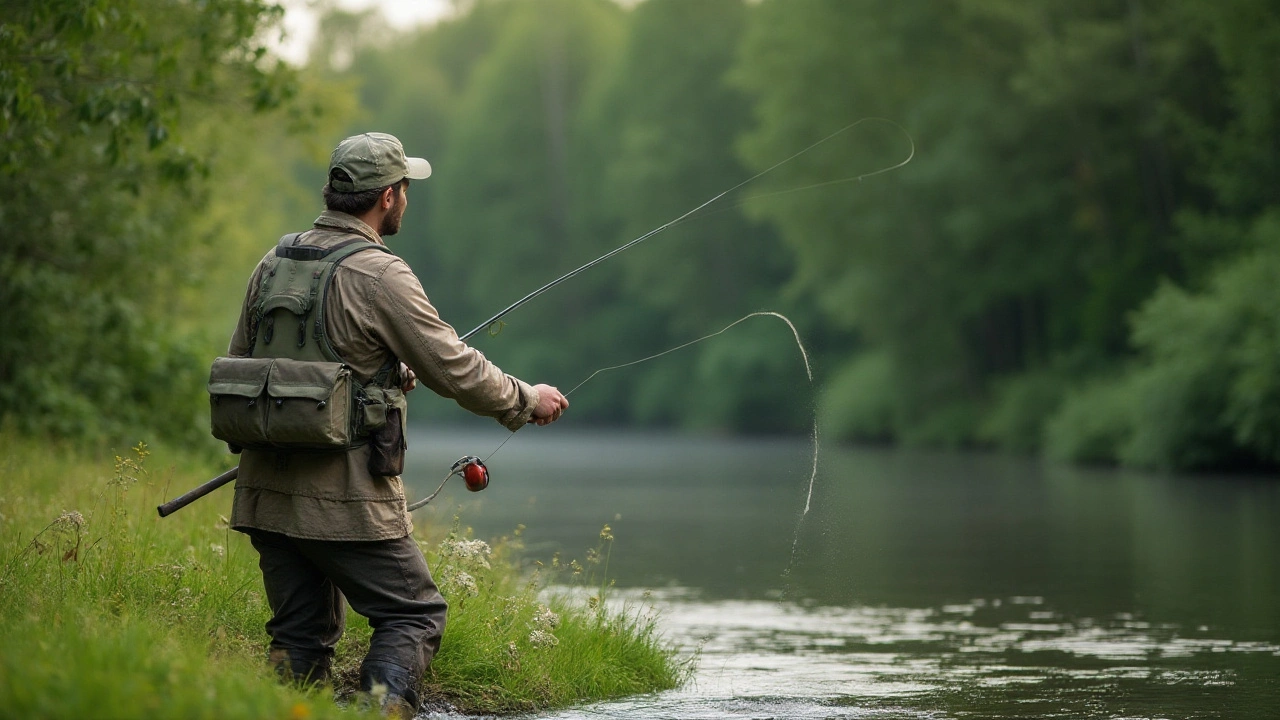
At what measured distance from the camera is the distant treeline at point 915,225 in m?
18.0

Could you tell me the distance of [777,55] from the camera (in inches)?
1400

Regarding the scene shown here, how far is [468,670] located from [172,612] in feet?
3.49

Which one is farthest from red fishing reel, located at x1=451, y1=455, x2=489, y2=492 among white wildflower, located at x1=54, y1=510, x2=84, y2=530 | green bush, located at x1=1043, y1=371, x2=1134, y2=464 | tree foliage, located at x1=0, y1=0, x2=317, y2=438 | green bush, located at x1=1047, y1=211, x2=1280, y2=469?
green bush, located at x1=1043, y1=371, x2=1134, y2=464

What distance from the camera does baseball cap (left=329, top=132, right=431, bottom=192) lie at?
4938 millimetres

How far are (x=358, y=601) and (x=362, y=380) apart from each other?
0.64 meters

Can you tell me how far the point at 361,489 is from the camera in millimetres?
4723

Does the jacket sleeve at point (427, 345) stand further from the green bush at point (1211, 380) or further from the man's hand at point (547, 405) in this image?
the green bush at point (1211, 380)

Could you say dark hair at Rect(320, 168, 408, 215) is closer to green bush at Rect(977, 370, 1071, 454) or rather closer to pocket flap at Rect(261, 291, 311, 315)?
Answer: pocket flap at Rect(261, 291, 311, 315)

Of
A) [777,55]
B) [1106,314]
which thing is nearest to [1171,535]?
[1106,314]

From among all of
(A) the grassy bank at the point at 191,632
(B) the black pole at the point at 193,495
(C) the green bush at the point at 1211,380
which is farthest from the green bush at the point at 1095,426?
(B) the black pole at the point at 193,495

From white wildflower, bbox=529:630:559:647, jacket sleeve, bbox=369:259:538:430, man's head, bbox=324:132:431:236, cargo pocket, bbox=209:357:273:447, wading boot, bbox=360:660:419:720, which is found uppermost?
man's head, bbox=324:132:431:236

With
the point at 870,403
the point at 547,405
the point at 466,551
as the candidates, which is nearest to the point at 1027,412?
the point at 870,403

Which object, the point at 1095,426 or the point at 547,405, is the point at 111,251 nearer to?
the point at 547,405

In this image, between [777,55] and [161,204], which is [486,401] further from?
[777,55]
